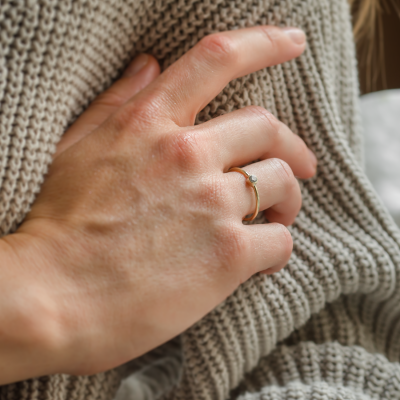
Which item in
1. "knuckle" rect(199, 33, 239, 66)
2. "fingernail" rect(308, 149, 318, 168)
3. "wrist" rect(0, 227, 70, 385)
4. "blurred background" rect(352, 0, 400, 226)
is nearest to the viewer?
"wrist" rect(0, 227, 70, 385)

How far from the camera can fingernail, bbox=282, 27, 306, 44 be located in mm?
597

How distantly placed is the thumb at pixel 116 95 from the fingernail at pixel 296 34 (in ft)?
0.68

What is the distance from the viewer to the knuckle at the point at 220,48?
54 cm

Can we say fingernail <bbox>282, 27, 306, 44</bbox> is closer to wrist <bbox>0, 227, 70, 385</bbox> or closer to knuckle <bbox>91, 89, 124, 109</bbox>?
knuckle <bbox>91, 89, 124, 109</bbox>

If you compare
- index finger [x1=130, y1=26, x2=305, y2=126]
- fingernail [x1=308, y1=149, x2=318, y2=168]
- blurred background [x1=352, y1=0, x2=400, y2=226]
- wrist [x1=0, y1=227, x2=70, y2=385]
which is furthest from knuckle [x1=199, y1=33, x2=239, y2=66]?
blurred background [x1=352, y1=0, x2=400, y2=226]

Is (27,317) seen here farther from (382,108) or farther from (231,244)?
(382,108)

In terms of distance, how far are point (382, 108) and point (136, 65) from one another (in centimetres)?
63

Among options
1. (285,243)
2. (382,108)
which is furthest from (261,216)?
(382,108)

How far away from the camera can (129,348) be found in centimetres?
49

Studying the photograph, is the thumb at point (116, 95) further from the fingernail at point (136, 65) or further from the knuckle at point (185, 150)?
the knuckle at point (185, 150)

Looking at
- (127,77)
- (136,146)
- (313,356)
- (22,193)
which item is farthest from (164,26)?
(313,356)

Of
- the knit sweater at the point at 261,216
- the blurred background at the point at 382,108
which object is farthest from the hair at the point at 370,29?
the knit sweater at the point at 261,216

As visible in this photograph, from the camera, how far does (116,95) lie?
0.60m

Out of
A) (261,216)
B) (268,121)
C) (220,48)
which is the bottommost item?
(261,216)
